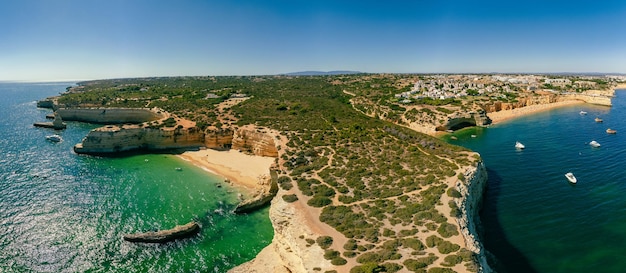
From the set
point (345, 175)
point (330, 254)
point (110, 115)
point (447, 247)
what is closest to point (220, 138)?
point (345, 175)

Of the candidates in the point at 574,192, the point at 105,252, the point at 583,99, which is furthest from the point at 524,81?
the point at 105,252

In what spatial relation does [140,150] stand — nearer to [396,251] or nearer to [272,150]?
[272,150]

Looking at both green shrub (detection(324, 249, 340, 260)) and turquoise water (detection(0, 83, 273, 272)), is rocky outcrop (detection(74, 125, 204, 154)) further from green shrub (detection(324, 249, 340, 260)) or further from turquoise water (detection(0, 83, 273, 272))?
green shrub (detection(324, 249, 340, 260))

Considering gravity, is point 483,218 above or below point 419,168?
below

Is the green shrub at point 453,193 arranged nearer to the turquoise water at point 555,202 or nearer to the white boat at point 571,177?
the turquoise water at point 555,202

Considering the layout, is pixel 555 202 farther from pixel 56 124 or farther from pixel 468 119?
pixel 56 124
